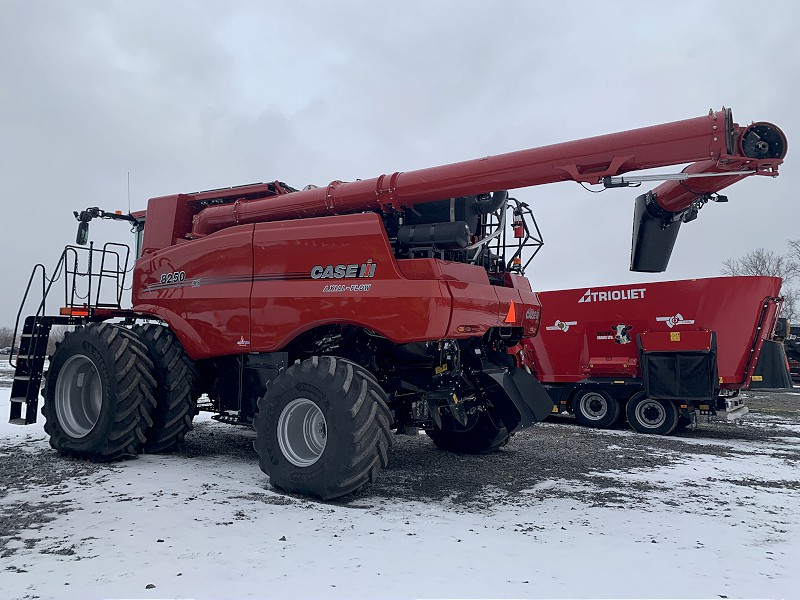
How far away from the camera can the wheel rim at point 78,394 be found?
7.48 metres

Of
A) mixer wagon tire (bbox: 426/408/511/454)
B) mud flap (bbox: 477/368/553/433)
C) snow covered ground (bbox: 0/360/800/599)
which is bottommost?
snow covered ground (bbox: 0/360/800/599)

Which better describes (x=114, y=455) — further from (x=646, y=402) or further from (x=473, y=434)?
(x=646, y=402)

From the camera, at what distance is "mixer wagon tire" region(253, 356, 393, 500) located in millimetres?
5305

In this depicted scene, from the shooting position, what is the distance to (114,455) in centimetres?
679

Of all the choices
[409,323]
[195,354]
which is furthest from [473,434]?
[195,354]

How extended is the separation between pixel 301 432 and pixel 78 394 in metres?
3.47

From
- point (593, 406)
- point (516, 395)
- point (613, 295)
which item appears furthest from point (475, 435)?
point (613, 295)

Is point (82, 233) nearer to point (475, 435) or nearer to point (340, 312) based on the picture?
point (340, 312)

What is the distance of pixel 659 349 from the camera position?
35.3 feet

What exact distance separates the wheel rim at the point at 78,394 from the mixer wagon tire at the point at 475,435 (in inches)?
166

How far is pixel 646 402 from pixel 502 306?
18.7 feet

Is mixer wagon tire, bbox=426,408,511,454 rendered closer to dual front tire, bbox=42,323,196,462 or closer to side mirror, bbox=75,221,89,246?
dual front tire, bbox=42,323,196,462

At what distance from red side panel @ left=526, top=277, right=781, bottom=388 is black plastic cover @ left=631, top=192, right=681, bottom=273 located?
16.3 ft

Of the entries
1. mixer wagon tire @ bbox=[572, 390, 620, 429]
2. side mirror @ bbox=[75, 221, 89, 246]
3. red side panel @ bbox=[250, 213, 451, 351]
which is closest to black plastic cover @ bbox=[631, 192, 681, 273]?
red side panel @ bbox=[250, 213, 451, 351]
